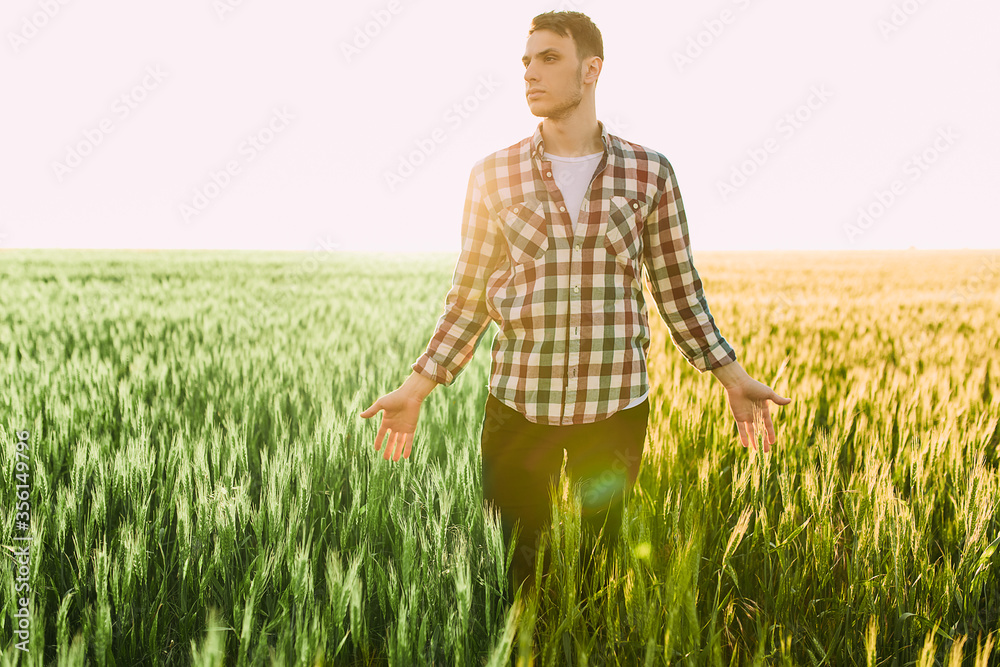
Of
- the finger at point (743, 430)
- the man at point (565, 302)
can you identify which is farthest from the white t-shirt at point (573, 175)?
the finger at point (743, 430)

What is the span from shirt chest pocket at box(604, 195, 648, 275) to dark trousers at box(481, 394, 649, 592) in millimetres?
371

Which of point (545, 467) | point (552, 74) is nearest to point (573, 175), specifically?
point (552, 74)

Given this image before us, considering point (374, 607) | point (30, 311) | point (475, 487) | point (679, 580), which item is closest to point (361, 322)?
point (30, 311)

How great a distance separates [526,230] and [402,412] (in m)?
0.54

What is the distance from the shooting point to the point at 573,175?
4.39 feet

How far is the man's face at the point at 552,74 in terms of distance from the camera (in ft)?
4.05

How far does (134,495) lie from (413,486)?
31.4 inches

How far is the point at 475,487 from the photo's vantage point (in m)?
1.86

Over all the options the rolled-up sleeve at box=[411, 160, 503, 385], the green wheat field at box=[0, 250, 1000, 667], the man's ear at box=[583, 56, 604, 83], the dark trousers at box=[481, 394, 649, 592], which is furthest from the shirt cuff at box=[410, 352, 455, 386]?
the man's ear at box=[583, 56, 604, 83]

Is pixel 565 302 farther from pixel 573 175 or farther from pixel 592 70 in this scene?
pixel 592 70

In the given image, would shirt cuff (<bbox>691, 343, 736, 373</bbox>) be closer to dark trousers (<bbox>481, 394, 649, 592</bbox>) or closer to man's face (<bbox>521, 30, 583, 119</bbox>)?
dark trousers (<bbox>481, 394, 649, 592</bbox>)

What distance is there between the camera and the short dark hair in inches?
48.9

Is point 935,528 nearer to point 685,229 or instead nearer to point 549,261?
point 685,229

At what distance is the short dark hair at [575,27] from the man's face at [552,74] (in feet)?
0.04
